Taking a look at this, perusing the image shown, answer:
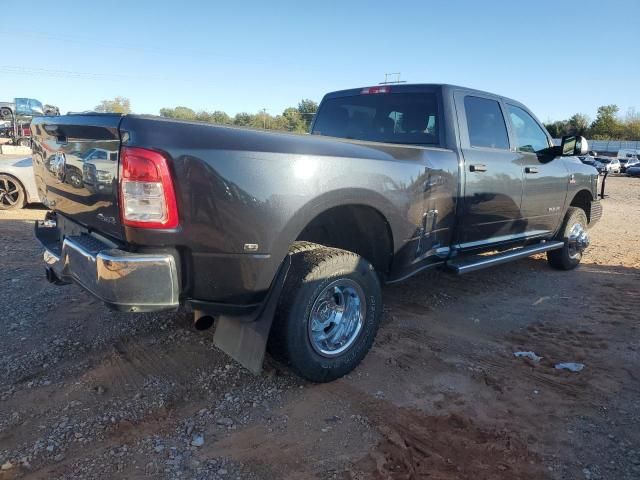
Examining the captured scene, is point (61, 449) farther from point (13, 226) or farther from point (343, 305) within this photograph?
point (13, 226)

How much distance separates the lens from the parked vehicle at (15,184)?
8648mm

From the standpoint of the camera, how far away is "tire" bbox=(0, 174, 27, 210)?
8.66 m

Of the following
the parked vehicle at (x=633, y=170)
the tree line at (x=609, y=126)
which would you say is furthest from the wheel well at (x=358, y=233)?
the tree line at (x=609, y=126)

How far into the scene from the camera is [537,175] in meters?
4.93

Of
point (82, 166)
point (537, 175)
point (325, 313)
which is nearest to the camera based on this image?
point (82, 166)

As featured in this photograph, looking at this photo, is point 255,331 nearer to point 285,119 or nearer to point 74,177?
point 74,177

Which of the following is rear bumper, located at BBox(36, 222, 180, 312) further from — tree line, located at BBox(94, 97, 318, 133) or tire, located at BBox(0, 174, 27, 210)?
tire, located at BBox(0, 174, 27, 210)

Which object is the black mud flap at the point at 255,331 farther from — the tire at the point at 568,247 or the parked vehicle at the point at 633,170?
the parked vehicle at the point at 633,170

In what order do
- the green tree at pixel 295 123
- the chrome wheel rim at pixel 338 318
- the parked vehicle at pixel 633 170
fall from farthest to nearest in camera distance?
the parked vehicle at pixel 633 170
the green tree at pixel 295 123
the chrome wheel rim at pixel 338 318

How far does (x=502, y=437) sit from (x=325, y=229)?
1.72 meters

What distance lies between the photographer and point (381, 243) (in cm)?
342

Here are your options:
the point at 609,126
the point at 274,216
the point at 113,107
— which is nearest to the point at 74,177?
the point at 274,216

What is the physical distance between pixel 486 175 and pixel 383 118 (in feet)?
3.51

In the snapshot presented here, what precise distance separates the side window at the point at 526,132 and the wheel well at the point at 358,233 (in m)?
2.27
